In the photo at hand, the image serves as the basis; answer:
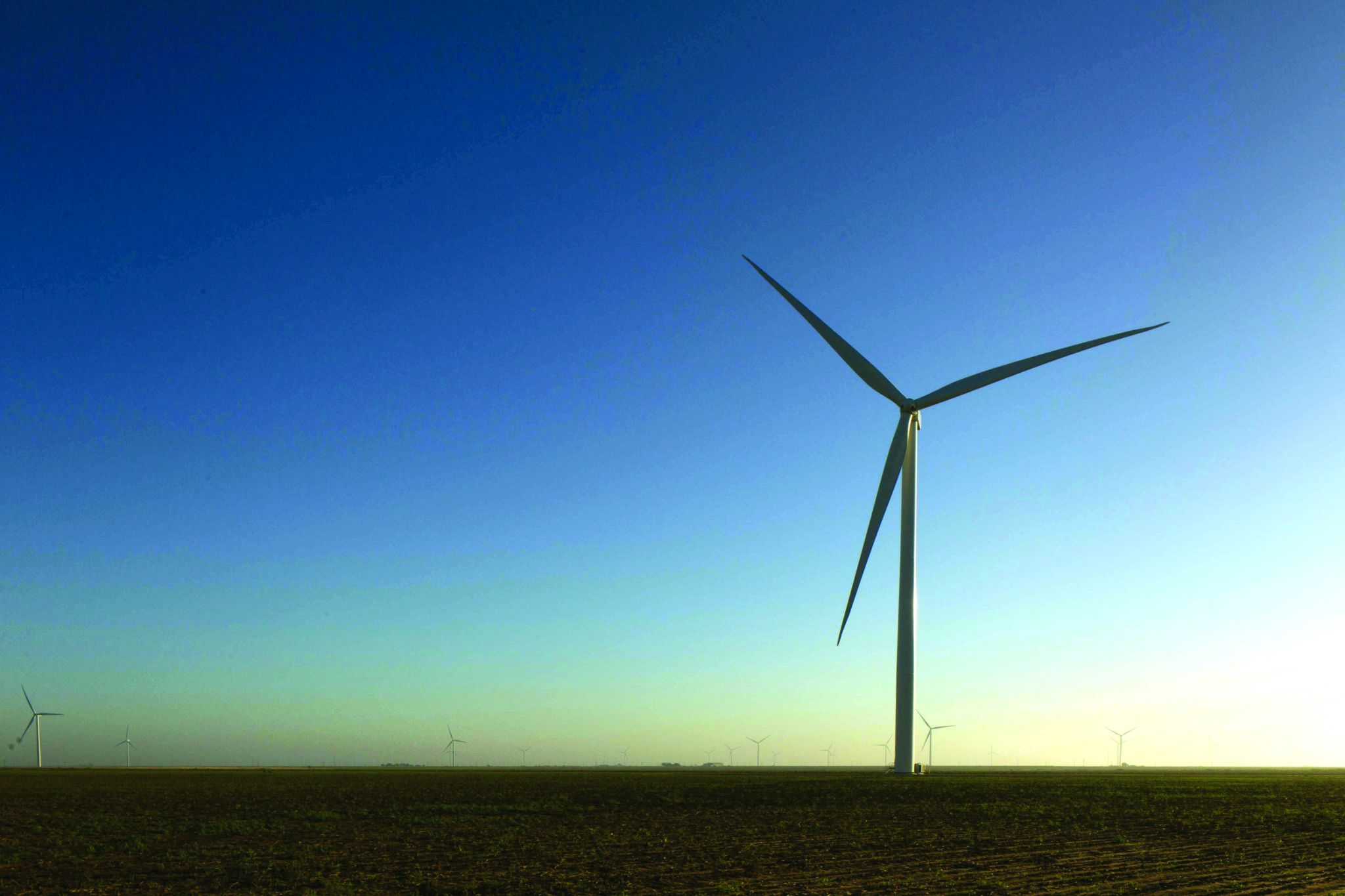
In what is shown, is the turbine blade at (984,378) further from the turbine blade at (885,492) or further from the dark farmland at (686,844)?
the dark farmland at (686,844)

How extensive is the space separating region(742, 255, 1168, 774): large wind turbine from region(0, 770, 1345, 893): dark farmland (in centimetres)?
890

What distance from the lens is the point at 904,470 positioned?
75875mm

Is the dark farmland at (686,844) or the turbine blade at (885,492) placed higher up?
the turbine blade at (885,492)

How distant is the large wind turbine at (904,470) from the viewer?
72.7 metres

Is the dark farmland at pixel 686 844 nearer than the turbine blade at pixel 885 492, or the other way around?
the dark farmland at pixel 686 844

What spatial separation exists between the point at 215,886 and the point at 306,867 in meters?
3.83

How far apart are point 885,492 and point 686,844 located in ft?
146

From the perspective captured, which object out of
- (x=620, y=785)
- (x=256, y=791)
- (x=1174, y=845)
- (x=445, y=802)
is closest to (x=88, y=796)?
(x=256, y=791)

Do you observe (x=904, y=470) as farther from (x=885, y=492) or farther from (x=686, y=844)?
(x=686, y=844)

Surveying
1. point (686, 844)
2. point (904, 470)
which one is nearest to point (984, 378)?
point (904, 470)

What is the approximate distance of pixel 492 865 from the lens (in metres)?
29.2

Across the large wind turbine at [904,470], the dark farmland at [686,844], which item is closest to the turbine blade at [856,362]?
the large wind turbine at [904,470]

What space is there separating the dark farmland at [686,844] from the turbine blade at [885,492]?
14219 mm

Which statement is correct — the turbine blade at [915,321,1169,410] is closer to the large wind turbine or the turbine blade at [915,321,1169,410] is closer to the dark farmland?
the large wind turbine
